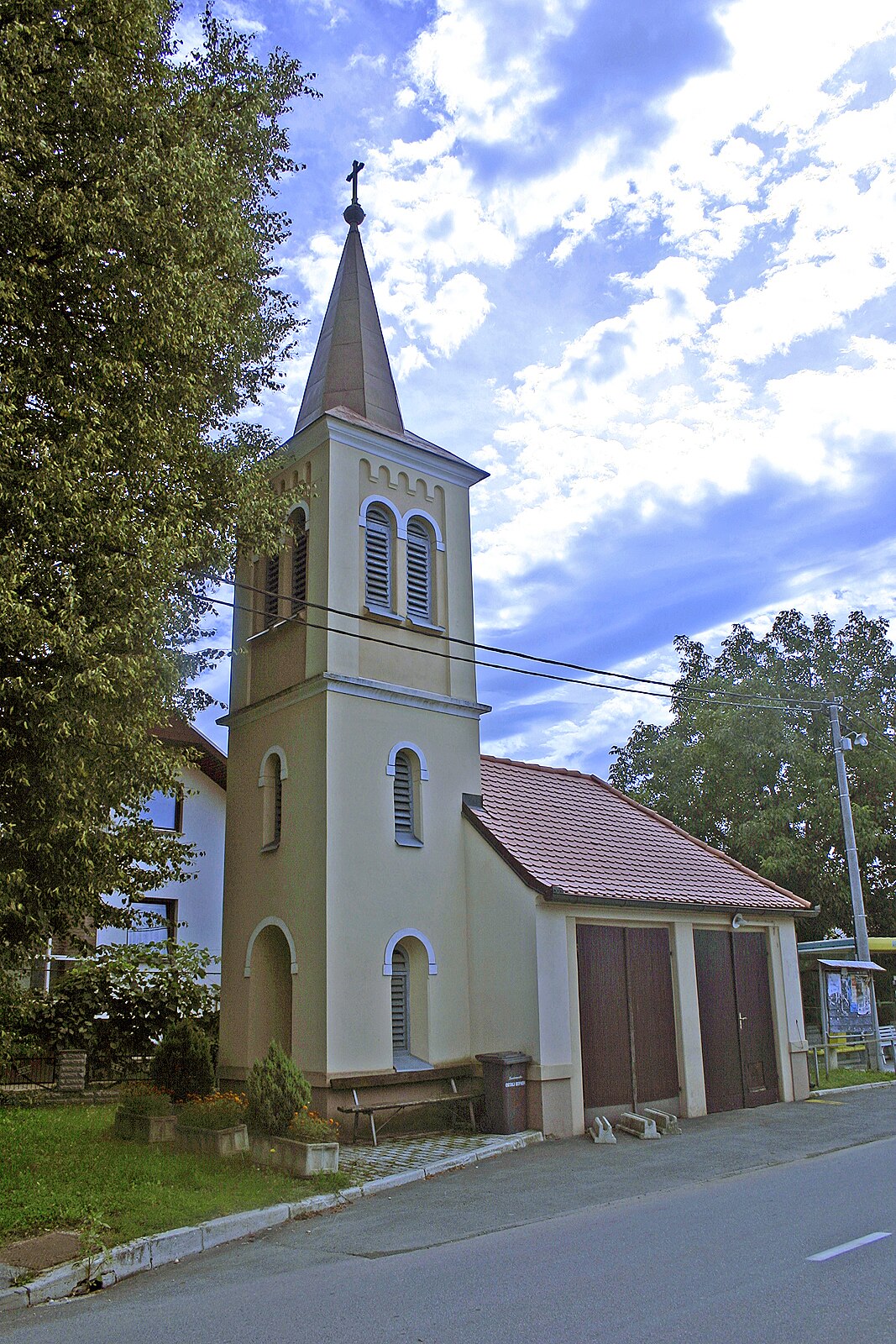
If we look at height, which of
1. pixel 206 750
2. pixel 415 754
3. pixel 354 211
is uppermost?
pixel 354 211

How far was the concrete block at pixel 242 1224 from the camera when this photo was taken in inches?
362

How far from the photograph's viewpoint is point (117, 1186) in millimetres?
10102

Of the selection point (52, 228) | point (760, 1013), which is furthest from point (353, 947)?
point (52, 228)

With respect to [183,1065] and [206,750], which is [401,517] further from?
[206,750]

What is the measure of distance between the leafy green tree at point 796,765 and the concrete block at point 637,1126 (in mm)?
19239

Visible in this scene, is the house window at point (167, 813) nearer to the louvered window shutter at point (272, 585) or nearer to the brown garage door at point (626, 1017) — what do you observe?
the louvered window shutter at point (272, 585)

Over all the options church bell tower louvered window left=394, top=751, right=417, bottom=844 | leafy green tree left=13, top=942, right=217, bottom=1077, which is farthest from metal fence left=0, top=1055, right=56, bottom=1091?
church bell tower louvered window left=394, top=751, right=417, bottom=844

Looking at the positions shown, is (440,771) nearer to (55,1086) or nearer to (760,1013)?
(760,1013)

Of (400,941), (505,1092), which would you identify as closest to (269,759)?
(400,941)

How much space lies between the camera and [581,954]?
15977 millimetres

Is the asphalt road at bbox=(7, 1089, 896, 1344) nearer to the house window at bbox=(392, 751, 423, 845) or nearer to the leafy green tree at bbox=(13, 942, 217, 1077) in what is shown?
the house window at bbox=(392, 751, 423, 845)

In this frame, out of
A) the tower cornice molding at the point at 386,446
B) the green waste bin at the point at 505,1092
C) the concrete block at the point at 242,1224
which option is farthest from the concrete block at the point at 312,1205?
the tower cornice molding at the point at 386,446

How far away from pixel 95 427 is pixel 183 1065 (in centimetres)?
922

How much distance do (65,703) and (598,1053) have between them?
10202 millimetres
